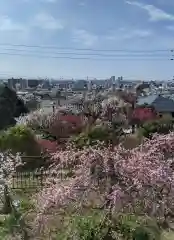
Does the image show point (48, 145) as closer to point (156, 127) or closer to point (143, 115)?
point (156, 127)

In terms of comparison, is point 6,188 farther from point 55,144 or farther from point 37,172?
point 55,144

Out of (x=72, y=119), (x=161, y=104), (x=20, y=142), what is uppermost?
(x=72, y=119)

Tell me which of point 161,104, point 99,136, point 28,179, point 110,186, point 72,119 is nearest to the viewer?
point 110,186

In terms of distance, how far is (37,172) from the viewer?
12.8 m

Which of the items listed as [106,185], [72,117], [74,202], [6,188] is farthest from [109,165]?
[72,117]

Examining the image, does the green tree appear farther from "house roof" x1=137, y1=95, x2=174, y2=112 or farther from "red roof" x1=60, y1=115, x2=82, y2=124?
"house roof" x1=137, y1=95, x2=174, y2=112

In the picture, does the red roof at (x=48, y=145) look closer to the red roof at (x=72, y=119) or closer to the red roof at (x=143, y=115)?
the red roof at (x=72, y=119)

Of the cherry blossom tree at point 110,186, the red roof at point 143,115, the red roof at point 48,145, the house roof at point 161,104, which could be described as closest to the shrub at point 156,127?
the red roof at point 143,115

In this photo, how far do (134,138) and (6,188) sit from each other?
411 inches

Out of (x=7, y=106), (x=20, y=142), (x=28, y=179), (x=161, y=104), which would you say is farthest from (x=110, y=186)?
(x=161, y=104)

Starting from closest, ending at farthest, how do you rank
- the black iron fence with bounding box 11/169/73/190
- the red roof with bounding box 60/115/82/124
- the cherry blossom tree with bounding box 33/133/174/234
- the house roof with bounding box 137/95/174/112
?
1. the cherry blossom tree with bounding box 33/133/174/234
2. the black iron fence with bounding box 11/169/73/190
3. the red roof with bounding box 60/115/82/124
4. the house roof with bounding box 137/95/174/112

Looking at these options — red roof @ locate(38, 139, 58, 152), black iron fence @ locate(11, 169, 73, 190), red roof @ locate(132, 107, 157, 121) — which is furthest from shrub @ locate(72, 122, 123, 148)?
red roof @ locate(132, 107, 157, 121)

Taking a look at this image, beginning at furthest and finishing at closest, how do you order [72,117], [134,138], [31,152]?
1. [72,117]
2. [134,138]
3. [31,152]

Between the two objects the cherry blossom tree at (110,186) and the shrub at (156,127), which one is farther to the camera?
the shrub at (156,127)
